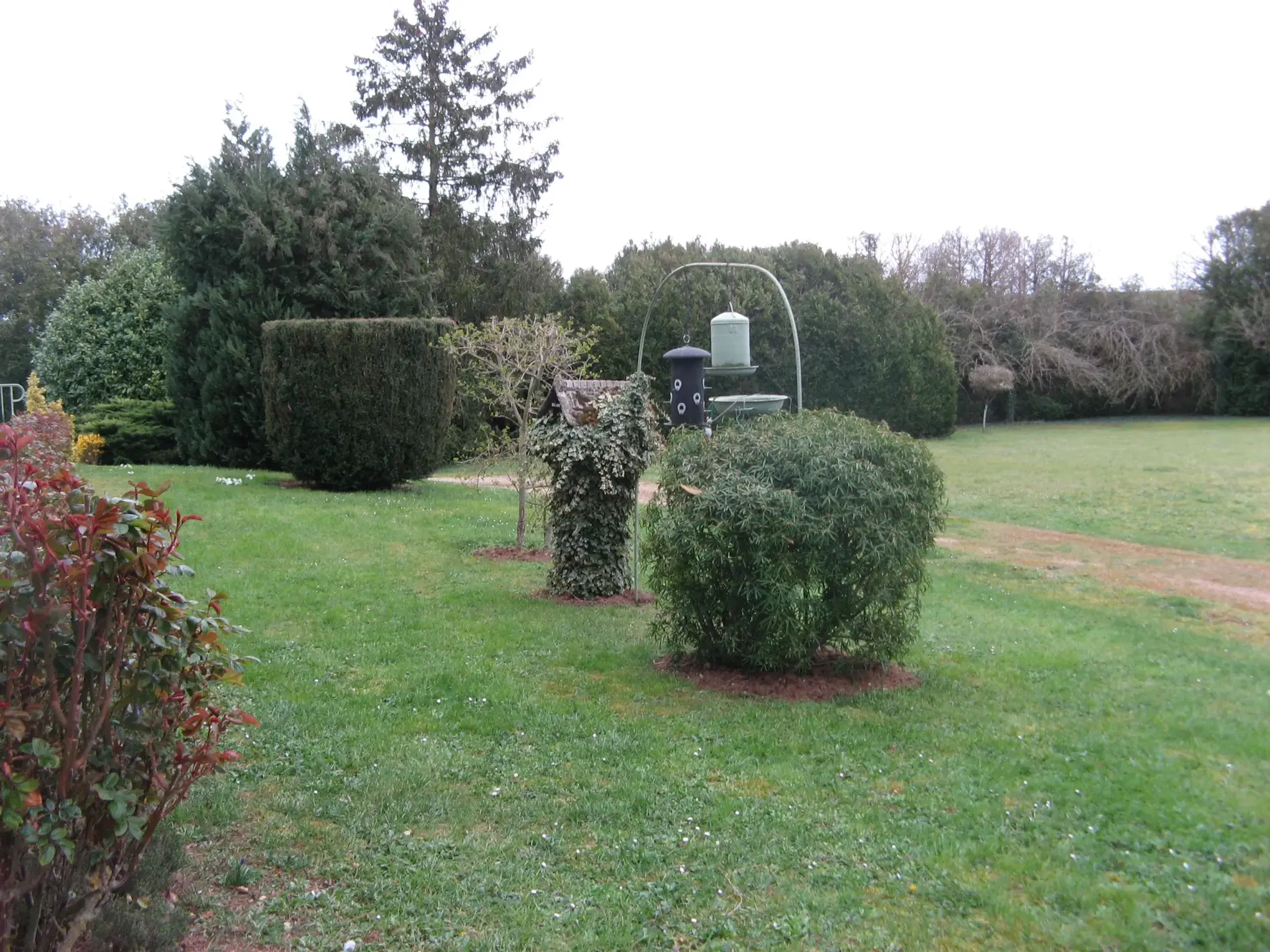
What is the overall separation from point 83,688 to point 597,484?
618cm

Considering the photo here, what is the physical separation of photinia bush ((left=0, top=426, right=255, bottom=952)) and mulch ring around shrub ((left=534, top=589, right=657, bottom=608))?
18.8ft

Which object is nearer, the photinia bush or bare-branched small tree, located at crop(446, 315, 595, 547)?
the photinia bush

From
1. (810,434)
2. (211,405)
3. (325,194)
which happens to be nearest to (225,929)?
(810,434)

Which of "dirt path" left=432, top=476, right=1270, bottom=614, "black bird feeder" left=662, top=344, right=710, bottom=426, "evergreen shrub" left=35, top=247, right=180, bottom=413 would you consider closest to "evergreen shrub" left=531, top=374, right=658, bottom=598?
"black bird feeder" left=662, top=344, right=710, bottom=426

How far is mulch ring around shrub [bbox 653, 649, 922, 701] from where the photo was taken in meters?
6.21

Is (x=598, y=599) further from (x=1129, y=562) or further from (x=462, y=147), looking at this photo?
(x=462, y=147)

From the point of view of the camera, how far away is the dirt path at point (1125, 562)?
1042cm

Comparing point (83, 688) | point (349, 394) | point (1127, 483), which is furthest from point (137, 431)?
point (1127, 483)

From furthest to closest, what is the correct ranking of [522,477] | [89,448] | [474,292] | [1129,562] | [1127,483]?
1. [474,292]
2. [1127,483]
3. [89,448]
4. [1129,562]
5. [522,477]

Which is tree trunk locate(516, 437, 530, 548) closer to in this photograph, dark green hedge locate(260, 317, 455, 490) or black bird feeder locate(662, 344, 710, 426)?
black bird feeder locate(662, 344, 710, 426)

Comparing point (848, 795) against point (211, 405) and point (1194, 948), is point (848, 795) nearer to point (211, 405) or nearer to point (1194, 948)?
point (1194, 948)

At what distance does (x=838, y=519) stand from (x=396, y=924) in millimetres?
3608

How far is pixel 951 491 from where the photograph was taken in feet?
63.1

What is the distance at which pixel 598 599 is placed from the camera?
873 cm
